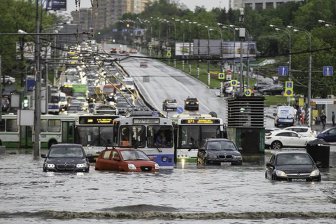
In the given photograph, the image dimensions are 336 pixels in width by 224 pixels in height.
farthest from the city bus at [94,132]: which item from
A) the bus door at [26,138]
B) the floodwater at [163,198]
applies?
the bus door at [26,138]

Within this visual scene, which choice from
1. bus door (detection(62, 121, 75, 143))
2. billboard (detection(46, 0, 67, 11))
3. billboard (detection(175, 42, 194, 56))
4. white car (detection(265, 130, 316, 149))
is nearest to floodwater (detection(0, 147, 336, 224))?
white car (detection(265, 130, 316, 149))

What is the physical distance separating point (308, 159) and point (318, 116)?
69429mm

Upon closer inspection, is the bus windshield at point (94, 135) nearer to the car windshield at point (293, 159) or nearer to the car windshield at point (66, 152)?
the car windshield at point (66, 152)

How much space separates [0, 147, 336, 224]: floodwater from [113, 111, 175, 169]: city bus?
284 cm

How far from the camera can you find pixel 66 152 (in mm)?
43781

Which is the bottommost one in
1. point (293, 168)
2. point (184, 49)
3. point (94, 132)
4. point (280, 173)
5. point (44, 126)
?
point (280, 173)

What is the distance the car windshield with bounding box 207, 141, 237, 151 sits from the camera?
50719mm

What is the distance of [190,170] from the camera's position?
46469 mm

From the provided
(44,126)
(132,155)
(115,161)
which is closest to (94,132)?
(115,161)

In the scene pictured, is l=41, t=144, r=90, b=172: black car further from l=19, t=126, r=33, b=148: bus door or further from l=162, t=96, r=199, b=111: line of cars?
l=162, t=96, r=199, b=111: line of cars

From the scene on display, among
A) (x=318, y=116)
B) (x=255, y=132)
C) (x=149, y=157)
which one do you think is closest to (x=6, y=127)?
(x=255, y=132)

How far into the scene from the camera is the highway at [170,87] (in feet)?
401

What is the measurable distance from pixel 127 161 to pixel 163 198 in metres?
12.5

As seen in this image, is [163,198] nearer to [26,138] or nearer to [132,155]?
[132,155]
